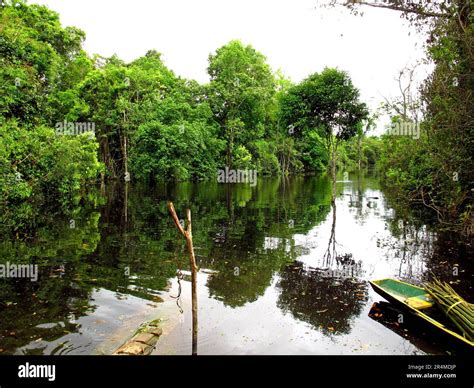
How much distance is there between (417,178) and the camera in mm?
23656

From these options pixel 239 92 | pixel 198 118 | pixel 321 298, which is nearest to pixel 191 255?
pixel 321 298

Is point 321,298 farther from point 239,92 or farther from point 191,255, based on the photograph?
point 239,92

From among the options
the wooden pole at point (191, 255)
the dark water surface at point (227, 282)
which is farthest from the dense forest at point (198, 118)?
the wooden pole at point (191, 255)

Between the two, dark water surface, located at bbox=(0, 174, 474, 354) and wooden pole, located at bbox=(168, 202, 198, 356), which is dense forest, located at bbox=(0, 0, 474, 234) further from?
wooden pole, located at bbox=(168, 202, 198, 356)

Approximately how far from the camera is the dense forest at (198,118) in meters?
14.2

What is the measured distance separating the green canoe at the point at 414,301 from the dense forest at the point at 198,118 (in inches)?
290

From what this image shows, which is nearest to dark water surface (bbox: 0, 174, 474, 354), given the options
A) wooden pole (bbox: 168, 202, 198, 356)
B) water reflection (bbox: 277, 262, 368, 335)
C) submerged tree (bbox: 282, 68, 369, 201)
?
water reflection (bbox: 277, 262, 368, 335)

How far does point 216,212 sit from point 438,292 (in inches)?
594

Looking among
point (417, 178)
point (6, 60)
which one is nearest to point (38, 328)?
point (6, 60)

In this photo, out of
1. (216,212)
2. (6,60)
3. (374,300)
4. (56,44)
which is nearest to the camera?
(374,300)

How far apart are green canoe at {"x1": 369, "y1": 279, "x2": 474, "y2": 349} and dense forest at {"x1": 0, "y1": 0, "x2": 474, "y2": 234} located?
7373 mm

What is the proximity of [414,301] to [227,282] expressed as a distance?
436cm

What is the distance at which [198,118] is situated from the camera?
43062 millimetres
